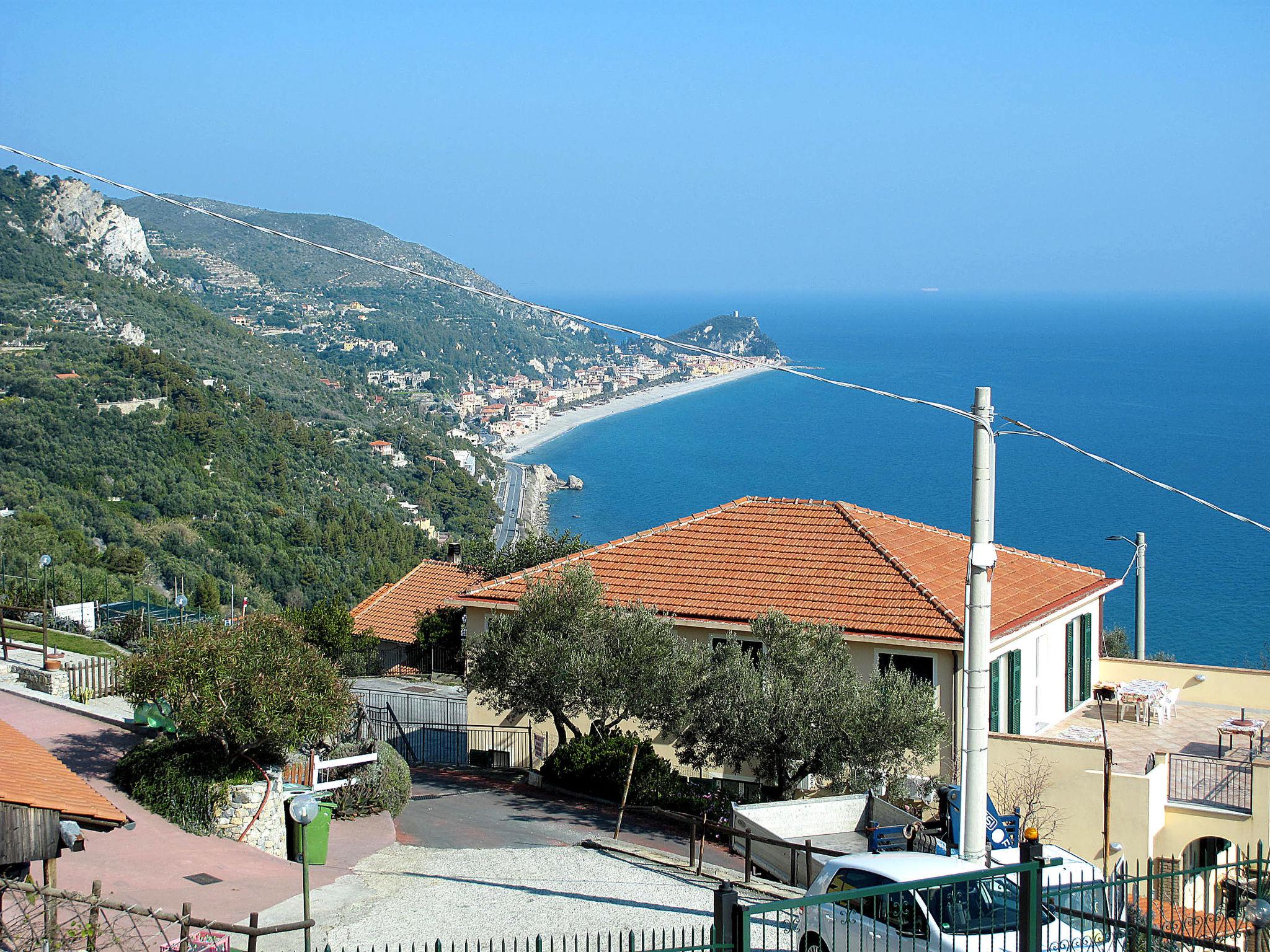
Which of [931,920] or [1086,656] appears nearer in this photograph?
[931,920]

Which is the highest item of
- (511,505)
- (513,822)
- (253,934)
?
(511,505)

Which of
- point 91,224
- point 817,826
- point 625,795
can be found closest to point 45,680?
point 625,795

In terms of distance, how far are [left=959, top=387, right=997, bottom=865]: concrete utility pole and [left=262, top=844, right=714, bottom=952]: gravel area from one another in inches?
98.9

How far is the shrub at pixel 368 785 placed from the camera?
50.6ft

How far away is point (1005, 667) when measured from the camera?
18422mm

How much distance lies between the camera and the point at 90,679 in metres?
20.0

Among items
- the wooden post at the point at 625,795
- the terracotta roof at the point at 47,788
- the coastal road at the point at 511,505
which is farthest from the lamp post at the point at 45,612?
the coastal road at the point at 511,505

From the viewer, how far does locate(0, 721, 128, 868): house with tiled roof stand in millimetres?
9359

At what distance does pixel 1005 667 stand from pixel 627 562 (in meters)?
6.87

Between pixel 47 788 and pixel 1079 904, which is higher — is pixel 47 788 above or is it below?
above

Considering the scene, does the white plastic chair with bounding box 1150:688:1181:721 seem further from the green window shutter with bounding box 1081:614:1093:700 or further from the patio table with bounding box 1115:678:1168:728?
the green window shutter with bounding box 1081:614:1093:700

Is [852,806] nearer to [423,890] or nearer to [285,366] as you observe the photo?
[423,890]

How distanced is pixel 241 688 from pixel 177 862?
6.27ft

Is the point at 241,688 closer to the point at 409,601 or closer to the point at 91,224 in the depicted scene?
the point at 409,601
